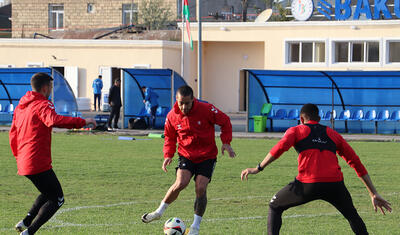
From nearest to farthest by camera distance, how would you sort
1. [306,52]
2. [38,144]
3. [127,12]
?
[38,144], [306,52], [127,12]

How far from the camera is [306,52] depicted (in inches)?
1620

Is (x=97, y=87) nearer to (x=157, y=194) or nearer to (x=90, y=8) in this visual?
(x=90, y=8)

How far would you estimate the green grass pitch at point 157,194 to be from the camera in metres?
10.0

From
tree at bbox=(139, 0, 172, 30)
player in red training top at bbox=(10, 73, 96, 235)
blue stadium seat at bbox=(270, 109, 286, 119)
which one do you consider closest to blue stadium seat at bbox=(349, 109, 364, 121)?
blue stadium seat at bbox=(270, 109, 286, 119)

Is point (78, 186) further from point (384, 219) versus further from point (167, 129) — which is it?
point (384, 219)

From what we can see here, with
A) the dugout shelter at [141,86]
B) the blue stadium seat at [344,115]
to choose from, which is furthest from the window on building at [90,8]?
the blue stadium seat at [344,115]

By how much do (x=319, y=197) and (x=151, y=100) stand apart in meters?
23.1

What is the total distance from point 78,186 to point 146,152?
7186mm

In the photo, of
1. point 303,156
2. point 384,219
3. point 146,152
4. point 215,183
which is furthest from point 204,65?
point 303,156

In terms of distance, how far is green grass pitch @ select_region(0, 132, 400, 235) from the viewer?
10.0 m

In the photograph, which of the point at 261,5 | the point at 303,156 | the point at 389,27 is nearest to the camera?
the point at 303,156

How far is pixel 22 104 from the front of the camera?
8.73 metres

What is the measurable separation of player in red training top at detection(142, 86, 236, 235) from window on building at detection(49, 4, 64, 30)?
48.9 meters

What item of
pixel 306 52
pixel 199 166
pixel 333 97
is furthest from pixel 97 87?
pixel 199 166
